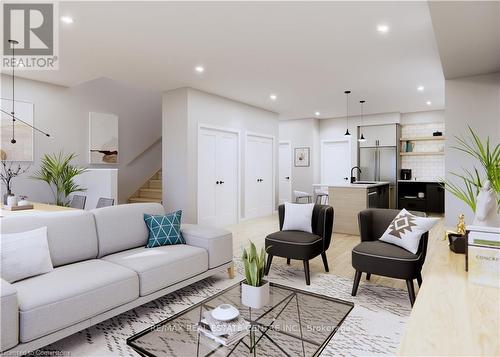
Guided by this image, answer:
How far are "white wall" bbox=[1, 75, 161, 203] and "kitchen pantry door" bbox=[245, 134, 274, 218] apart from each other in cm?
251

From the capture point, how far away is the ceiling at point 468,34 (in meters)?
2.17

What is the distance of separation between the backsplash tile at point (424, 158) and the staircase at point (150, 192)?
6.63m

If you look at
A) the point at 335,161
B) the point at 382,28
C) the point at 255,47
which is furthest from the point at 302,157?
the point at 382,28

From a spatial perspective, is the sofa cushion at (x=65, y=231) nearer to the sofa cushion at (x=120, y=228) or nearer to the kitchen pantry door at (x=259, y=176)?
the sofa cushion at (x=120, y=228)

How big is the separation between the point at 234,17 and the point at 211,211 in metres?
3.92

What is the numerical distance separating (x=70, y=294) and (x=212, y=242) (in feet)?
4.54

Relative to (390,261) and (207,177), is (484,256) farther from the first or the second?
(207,177)

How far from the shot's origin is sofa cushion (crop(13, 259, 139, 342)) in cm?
183

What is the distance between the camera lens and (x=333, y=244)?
16.1ft

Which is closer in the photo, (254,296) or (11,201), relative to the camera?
(254,296)

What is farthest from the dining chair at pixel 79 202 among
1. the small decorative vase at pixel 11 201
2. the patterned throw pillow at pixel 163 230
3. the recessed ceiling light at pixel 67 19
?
the recessed ceiling light at pixel 67 19

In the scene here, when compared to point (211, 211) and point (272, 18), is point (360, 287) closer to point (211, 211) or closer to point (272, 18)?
point (272, 18)

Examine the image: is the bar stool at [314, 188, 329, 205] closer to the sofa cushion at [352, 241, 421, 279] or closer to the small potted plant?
the sofa cushion at [352, 241, 421, 279]

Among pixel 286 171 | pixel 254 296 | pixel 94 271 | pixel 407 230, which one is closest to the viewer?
pixel 254 296
